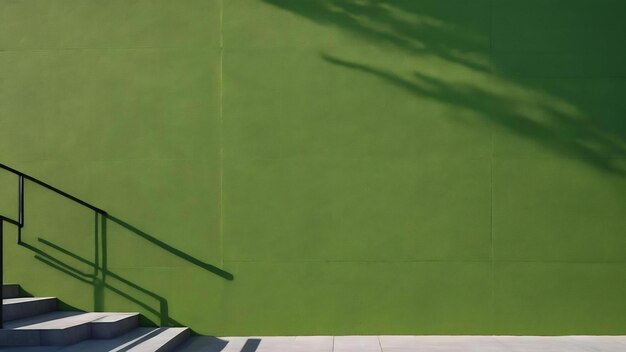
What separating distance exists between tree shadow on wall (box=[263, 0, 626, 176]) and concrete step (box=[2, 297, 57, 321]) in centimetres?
362

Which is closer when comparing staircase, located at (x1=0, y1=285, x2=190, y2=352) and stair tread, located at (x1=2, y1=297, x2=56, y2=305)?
staircase, located at (x1=0, y1=285, x2=190, y2=352)

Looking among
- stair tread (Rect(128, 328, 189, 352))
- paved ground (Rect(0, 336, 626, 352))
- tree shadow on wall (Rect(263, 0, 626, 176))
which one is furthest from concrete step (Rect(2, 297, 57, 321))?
tree shadow on wall (Rect(263, 0, 626, 176))

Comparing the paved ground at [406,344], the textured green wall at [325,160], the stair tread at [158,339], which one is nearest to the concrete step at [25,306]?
the textured green wall at [325,160]

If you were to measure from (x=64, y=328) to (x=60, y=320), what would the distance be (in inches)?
21.5

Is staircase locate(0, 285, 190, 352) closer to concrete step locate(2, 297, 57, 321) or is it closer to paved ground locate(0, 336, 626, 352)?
concrete step locate(2, 297, 57, 321)

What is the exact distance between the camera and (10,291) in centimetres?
671

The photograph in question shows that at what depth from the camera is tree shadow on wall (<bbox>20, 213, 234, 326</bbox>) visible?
6.77 metres

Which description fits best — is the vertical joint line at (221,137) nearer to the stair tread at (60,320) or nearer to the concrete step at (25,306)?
the stair tread at (60,320)

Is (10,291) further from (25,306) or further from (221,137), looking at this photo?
(221,137)

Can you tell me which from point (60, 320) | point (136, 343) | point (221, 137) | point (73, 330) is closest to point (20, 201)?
point (60, 320)

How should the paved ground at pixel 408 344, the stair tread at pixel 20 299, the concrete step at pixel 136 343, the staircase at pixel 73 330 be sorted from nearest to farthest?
the concrete step at pixel 136 343
the staircase at pixel 73 330
the paved ground at pixel 408 344
the stair tread at pixel 20 299

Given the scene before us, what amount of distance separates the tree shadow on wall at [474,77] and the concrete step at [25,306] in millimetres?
3622

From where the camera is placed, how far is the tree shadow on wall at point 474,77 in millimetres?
6715

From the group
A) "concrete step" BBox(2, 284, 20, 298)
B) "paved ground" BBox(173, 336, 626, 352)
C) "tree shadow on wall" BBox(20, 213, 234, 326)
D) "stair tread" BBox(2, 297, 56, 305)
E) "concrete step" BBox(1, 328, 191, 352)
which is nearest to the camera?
"concrete step" BBox(1, 328, 191, 352)
